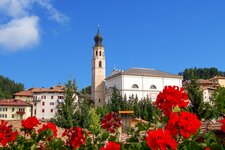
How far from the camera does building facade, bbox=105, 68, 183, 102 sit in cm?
7881

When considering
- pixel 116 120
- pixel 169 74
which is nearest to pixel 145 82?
pixel 169 74

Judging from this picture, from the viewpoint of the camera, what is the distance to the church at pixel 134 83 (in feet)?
260

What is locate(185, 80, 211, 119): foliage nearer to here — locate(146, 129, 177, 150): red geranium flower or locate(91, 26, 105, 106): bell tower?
locate(146, 129, 177, 150): red geranium flower

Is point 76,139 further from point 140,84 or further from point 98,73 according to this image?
point 98,73

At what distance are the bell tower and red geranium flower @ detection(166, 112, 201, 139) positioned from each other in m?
85.9

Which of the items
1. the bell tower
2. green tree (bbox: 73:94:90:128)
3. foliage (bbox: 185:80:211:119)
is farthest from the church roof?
foliage (bbox: 185:80:211:119)

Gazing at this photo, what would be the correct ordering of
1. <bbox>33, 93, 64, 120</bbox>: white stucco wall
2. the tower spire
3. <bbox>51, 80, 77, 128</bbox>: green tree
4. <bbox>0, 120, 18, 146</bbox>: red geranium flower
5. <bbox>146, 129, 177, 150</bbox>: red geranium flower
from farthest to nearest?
the tower spire, <bbox>33, 93, 64, 120</bbox>: white stucco wall, <bbox>51, 80, 77, 128</bbox>: green tree, <bbox>0, 120, 18, 146</bbox>: red geranium flower, <bbox>146, 129, 177, 150</bbox>: red geranium flower

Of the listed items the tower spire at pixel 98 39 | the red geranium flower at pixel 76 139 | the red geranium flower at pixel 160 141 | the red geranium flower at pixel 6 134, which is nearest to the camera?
the red geranium flower at pixel 160 141

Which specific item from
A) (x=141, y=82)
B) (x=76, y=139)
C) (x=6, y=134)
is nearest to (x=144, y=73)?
(x=141, y=82)

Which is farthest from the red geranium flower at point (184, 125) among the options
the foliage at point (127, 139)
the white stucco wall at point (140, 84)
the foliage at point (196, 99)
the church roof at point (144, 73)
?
the church roof at point (144, 73)

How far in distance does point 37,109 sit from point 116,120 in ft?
270

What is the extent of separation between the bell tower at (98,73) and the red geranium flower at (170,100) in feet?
279

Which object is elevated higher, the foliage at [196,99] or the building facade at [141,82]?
the building facade at [141,82]

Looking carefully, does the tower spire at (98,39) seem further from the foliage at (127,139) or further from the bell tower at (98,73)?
the foliage at (127,139)
